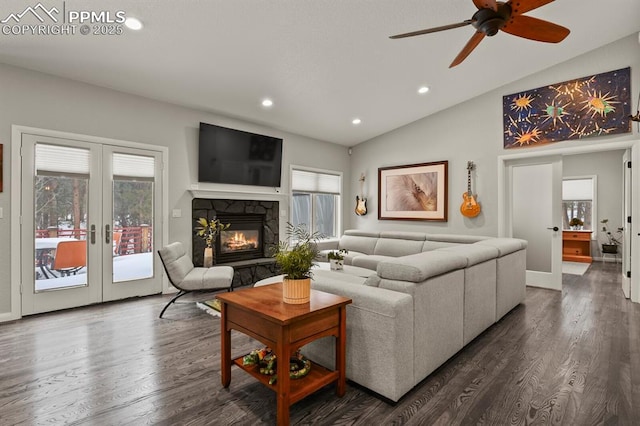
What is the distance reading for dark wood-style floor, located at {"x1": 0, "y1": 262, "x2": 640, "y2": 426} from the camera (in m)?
1.92

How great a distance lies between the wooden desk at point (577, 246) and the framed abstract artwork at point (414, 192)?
4182 mm

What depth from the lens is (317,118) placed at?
5750 millimetres

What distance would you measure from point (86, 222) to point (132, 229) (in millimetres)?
520

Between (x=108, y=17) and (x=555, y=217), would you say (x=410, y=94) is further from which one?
(x=108, y=17)

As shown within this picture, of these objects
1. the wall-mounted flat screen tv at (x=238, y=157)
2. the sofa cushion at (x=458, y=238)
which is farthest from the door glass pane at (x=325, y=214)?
the sofa cushion at (x=458, y=238)

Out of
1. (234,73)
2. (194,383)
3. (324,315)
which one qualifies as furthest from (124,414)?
(234,73)

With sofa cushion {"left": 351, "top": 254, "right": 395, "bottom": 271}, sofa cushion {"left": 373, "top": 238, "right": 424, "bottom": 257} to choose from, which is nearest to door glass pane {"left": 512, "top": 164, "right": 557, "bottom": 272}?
sofa cushion {"left": 373, "top": 238, "right": 424, "bottom": 257}

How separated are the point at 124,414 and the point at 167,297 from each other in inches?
108

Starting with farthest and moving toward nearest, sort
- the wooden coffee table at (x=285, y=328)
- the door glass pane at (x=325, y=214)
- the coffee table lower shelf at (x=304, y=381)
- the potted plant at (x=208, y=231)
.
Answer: the door glass pane at (x=325, y=214) < the potted plant at (x=208, y=231) < the coffee table lower shelf at (x=304, y=381) < the wooden coffee table at (x=285, y=328)

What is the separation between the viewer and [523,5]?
6.97 ft

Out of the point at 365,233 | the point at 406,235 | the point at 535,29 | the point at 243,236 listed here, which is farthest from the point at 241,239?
the point at 535,29

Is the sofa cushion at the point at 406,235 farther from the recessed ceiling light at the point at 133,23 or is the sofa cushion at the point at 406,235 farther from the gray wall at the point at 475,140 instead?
the recessed ceiling light at the point at 133,23

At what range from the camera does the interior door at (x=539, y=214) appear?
496cm

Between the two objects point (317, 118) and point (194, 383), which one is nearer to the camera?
point (194, 383)
